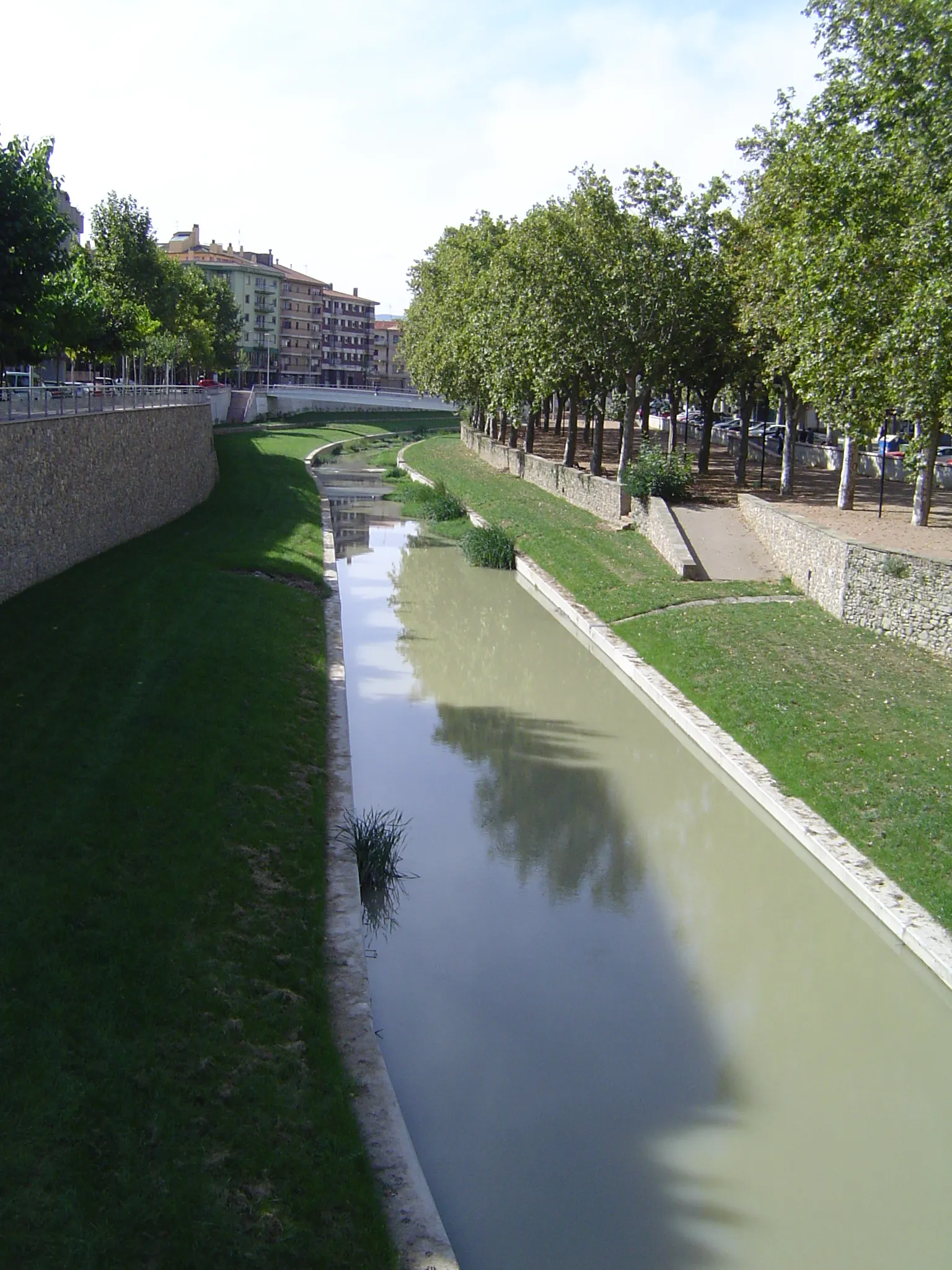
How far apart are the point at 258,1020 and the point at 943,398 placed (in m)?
16.0

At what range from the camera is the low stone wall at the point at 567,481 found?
33.8m

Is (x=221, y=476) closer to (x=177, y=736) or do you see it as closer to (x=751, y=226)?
(x=751, y=226)

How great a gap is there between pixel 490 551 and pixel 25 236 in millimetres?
14554

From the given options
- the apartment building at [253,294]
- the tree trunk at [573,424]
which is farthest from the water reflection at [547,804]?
the apartment building at [253,294]

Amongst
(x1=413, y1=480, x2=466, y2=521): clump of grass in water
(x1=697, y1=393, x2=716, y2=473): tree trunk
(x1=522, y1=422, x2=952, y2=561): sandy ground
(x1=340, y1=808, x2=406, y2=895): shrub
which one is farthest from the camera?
(x1=413, y1=480, x2=466, y2=521): clump of grass in water

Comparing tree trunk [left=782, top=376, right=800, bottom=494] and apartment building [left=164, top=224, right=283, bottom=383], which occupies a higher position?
apartment building [left=164, top=224, right=283, bottom=383]

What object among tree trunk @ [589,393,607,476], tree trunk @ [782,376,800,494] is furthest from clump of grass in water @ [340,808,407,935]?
tree trunk @ [589,393,607,476]

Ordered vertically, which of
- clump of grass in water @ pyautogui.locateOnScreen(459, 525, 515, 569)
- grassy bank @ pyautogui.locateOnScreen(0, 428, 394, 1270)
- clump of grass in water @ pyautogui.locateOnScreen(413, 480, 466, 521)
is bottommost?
grassy bank @ pyautogui.locateOnScreen(0, 428, 394, 1270)

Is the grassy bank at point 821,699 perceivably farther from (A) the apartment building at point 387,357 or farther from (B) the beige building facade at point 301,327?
(A) the apartment building at point 387,357

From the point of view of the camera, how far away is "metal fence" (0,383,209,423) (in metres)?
19.8

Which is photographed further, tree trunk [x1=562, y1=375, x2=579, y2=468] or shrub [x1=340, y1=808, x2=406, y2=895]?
tree trunk [x1=562, y1=375, x2=579, y2=468]

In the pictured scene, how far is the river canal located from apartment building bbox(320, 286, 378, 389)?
154343mm

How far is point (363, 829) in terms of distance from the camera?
1215cm

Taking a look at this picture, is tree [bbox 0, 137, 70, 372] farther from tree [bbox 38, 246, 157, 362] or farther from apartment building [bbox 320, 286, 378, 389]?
apartment building [bbox 320, 286, 378, 389]
